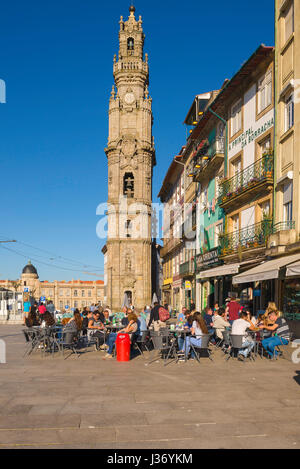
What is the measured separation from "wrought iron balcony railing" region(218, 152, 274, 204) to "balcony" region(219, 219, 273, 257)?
1.78 metres

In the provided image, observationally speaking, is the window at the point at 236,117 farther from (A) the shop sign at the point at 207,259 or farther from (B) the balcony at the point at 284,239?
(B) the balcony at the point at 284,239

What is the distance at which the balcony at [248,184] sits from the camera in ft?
66.4

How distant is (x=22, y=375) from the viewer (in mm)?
10750

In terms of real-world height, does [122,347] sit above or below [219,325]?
below

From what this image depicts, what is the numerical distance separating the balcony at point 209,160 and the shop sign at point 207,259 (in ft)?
16.6

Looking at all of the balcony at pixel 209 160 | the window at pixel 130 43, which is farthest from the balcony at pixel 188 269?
the window at pixel 130 43

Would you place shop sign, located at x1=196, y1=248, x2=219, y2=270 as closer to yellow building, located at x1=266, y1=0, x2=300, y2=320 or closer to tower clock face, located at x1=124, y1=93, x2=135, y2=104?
yellow building, located at x1=266, y1=0, x2=300, y2=320

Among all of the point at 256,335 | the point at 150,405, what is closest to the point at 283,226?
the point at 256,335

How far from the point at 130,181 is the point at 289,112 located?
161 feet

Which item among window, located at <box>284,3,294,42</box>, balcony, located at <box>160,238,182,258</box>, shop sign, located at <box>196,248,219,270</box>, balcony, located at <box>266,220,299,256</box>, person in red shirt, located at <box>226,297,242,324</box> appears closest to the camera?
person in red shirt, located at <box>226,297,242,324</box>

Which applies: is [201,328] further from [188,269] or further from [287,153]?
[188,269]

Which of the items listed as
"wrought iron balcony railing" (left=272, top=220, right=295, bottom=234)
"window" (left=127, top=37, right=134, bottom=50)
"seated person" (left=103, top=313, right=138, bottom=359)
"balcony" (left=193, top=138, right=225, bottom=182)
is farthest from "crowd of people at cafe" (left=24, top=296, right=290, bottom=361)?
"window" (left=127, top=37, right=134, bottom=50)

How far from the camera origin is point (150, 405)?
305 inches

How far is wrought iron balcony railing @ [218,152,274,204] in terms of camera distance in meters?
20.3
